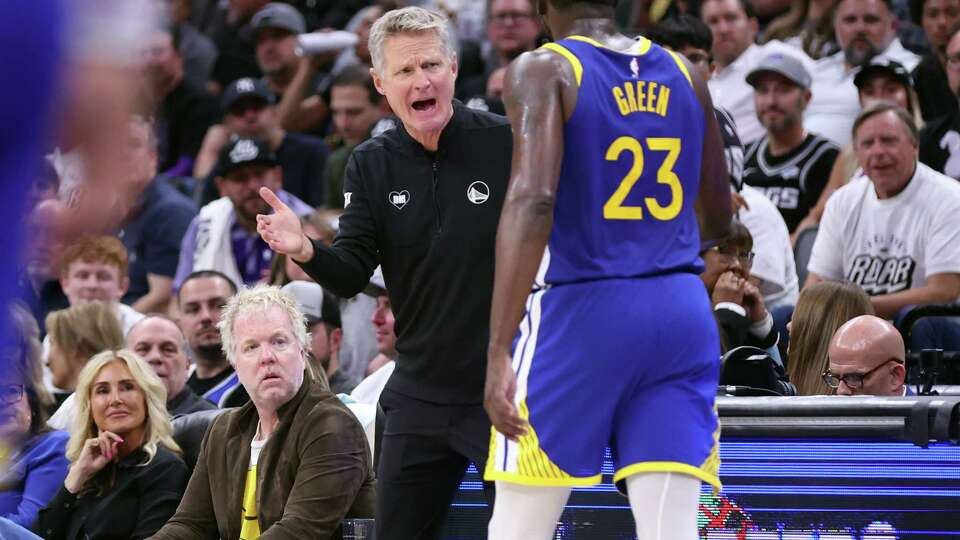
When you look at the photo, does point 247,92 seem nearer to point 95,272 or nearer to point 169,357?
point 95,272

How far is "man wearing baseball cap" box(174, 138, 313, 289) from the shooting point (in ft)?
31.2

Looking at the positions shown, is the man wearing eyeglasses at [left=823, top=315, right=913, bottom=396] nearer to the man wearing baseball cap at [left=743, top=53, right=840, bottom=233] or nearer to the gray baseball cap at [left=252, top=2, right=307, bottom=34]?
the man wearing baseball cap at [left=743, top=53, right=840, bottom=233]

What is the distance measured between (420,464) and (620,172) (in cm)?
129

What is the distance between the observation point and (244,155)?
9.88 metres

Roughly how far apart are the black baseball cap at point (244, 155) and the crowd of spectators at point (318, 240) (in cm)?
2

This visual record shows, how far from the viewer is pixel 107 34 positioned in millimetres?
2072

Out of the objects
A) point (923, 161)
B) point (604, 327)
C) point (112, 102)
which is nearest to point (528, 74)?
point (604, 327)

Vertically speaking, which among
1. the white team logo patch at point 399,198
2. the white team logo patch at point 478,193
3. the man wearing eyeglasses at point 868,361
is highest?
the white team logo patch at point 478,193

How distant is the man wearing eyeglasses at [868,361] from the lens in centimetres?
584

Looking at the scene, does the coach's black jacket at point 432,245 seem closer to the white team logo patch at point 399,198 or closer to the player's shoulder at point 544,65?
the white team logo patch at point 399,198

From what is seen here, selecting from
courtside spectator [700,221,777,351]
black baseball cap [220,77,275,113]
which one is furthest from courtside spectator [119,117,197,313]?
courtside spectator [700,221,777,351]

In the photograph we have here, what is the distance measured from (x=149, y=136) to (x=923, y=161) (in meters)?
7.02

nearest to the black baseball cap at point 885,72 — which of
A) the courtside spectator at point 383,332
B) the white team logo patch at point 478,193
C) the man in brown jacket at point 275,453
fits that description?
the courtside spectator at point 383,332

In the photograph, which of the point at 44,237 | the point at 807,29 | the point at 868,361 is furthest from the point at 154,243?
the point at 44,237
